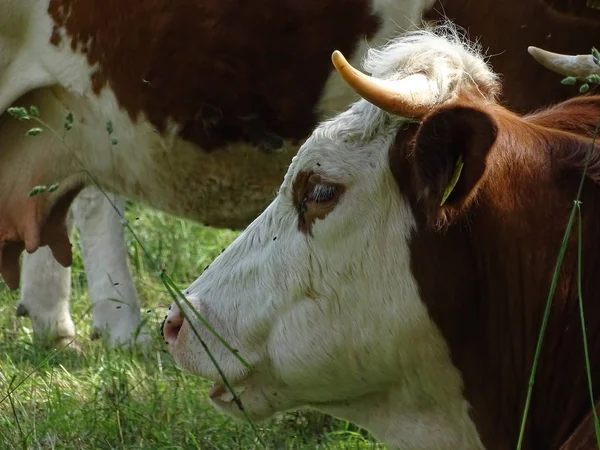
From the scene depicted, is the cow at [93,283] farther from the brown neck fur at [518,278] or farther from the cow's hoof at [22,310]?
the brown neck fur at [518,278]

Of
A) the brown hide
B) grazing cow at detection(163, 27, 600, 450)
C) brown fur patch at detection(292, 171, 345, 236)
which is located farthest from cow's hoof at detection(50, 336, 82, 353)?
brown fur patch at detection(292, 171, 345, 236)

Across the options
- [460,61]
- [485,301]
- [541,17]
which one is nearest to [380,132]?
[460,61]

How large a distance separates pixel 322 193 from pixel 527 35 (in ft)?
5.06

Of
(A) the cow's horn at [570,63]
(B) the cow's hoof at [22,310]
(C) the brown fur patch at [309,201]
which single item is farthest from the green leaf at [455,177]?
(B) the cow's hoof at [22,310]

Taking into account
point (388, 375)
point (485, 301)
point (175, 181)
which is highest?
point (485, 301)

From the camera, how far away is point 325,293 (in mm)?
3176

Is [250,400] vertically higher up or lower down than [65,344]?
higher up

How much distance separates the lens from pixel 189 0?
15.5 ft

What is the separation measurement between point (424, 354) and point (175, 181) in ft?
6.97

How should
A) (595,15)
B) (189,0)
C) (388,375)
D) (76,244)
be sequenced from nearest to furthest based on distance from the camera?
(388,375) < (595,15) < (189,0) < (76,244)

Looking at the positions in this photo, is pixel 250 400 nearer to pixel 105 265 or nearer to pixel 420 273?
pixel 420 273

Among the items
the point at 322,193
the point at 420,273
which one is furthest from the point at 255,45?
the point at 420,273

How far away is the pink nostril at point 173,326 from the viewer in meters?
3.34

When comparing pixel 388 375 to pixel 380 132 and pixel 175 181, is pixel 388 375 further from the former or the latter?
pixel 175 181
